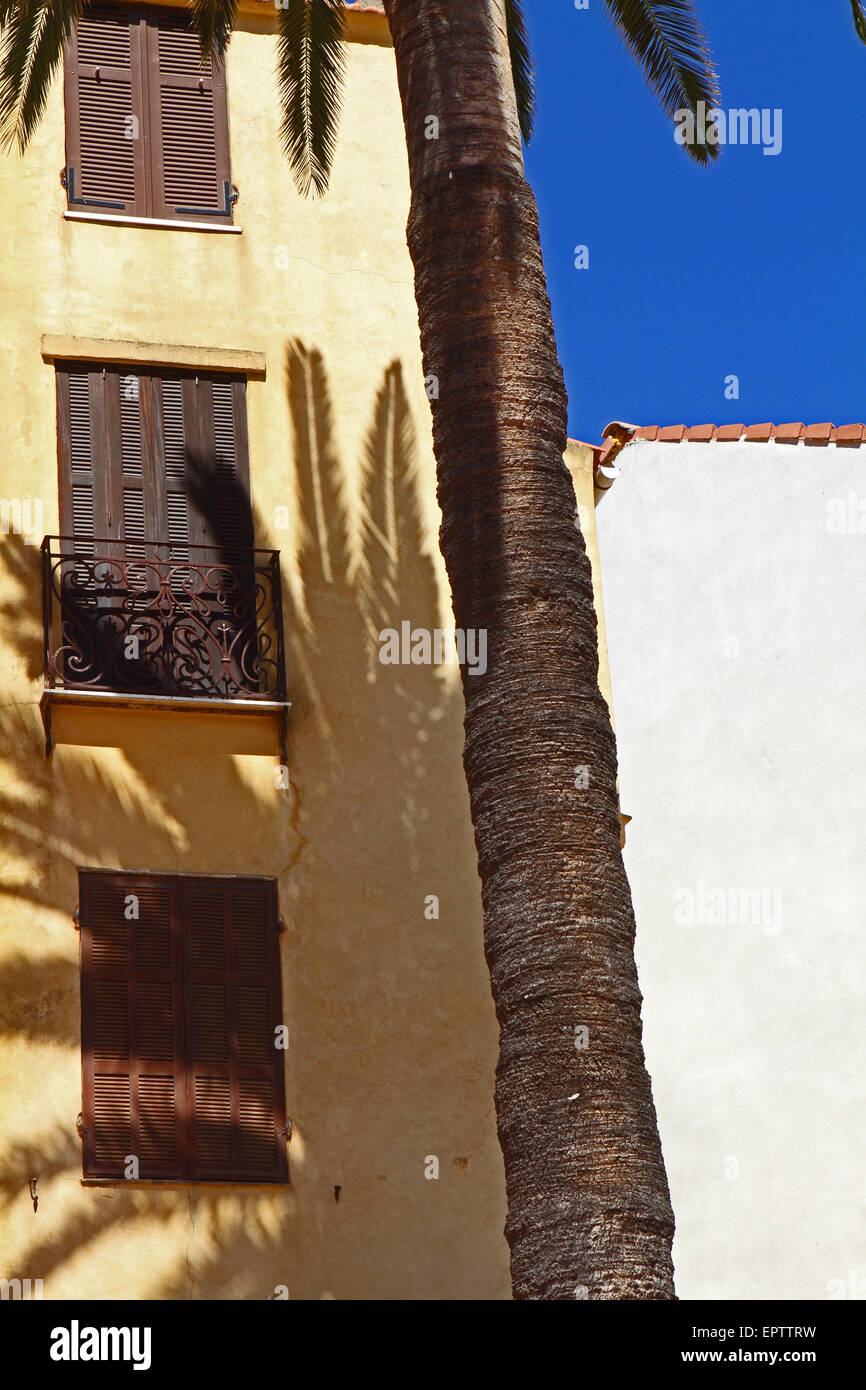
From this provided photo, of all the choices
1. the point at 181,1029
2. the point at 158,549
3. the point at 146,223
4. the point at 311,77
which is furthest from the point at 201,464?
the point at 181,1029

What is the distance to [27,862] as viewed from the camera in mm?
13297

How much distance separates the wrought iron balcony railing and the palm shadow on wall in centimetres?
17

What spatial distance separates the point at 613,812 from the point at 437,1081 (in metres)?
4.37

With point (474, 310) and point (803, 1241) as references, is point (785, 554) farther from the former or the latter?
point (474, 310)

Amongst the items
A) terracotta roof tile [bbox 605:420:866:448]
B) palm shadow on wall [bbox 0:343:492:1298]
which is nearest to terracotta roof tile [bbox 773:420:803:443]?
terracotta roof tile [bbox 605:420:866:448]

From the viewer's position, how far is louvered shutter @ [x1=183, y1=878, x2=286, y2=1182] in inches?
510

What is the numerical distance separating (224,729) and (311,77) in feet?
14.4

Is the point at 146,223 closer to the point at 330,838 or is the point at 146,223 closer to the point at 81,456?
the point at 81,456

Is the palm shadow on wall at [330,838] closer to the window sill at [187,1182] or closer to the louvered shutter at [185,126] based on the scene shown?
the window sill at [187,1182]

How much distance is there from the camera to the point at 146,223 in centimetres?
1534

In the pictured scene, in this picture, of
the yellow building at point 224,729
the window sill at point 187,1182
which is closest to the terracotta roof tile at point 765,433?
the yellow building at point 224,729

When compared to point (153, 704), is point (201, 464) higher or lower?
higher

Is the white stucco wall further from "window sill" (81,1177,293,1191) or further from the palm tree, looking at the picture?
the palm tree

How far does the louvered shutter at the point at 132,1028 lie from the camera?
1277 centimetres
